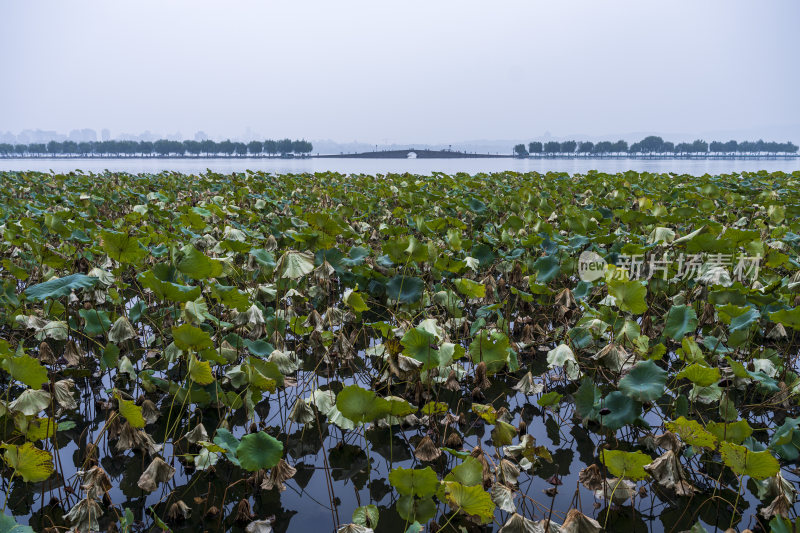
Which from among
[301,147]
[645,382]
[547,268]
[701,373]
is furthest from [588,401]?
[301,147]

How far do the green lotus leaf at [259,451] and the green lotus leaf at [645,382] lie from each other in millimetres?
1426

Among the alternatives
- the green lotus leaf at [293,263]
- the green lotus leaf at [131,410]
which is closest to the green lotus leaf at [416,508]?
the green lotus leaf at [131,410]

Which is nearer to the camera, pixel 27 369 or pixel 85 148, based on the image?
pixel 27 369

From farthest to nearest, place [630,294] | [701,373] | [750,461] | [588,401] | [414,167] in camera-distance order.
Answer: [414,167] < [630,294] < [588,401] < [701,373] < [750,461]

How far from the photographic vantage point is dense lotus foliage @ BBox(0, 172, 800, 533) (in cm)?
196

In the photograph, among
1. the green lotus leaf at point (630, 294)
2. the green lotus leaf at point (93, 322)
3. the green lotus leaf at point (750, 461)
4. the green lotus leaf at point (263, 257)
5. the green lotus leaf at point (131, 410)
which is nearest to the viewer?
the green lotus leaf at point (750, 461)

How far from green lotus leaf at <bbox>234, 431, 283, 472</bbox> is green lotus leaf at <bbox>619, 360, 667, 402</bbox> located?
1.43m

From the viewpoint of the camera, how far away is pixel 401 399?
224cm

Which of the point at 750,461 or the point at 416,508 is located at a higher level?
the point at 750,461

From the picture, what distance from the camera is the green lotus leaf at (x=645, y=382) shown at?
2.12 meters

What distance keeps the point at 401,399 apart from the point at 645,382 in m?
1.03

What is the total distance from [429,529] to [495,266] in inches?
121

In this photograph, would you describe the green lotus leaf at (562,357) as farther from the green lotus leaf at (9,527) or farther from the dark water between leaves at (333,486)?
the green lotus leaf at (9,527)

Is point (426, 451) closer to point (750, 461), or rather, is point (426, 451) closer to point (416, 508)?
point (416, 508)
